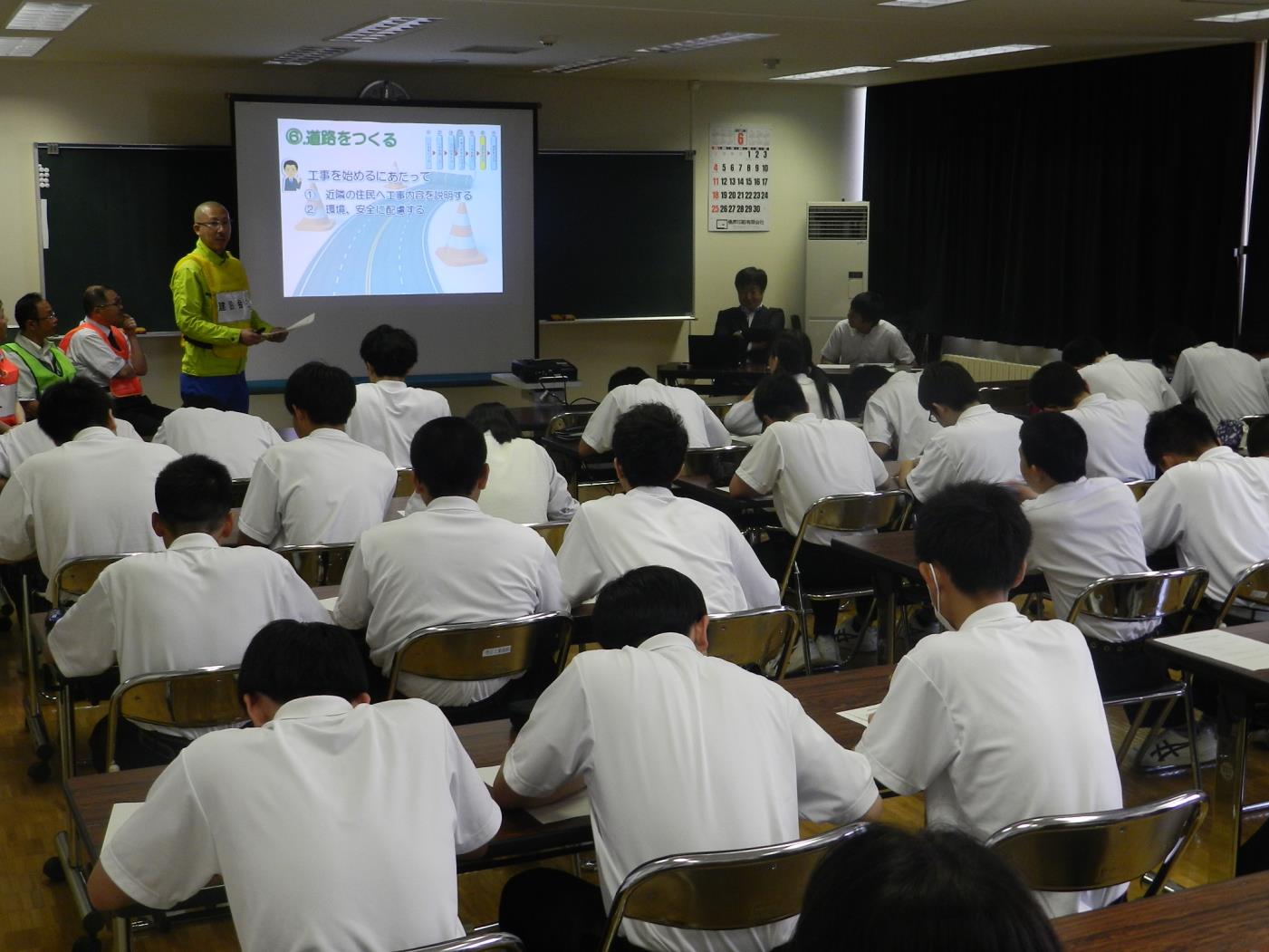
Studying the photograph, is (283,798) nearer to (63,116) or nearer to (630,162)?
(63,116)

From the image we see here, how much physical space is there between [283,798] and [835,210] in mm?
9724

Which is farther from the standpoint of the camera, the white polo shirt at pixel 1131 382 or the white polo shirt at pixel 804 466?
the white polo shirt at pixel 1131 382

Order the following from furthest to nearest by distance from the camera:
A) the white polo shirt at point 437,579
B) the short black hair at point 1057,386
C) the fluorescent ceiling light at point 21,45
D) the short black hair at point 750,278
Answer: the short black hair at point 750,278 → the fluorescent ceiling light at point 21,45 → the short black hair at point 1057,386 → the white polo shirt at point 437,579

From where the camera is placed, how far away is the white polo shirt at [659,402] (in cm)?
603

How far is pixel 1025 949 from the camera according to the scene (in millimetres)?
849

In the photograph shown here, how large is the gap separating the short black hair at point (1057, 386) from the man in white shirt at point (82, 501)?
3626 mm

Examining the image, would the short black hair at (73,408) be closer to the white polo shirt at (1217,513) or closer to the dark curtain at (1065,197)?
the white polo shirt at (1217,513)

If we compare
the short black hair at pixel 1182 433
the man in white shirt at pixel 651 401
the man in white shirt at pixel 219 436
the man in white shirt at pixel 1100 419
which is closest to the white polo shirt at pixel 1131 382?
the man in white shirt at pixel 1100 419

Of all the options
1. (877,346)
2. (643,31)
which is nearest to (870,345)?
(877,346)

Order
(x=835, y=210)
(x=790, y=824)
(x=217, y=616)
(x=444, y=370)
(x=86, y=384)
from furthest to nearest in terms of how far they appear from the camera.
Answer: (x=835, y=210) < (x=444, y=370) < (x=86, y=384) < (x=217, y=616) < (x=790, y=824)

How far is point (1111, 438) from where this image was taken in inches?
224

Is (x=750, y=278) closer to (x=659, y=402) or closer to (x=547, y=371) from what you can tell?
(x=547, y=371)

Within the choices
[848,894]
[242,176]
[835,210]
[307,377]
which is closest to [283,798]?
[848,894]

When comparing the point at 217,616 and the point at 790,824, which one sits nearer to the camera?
the point at 790,824
